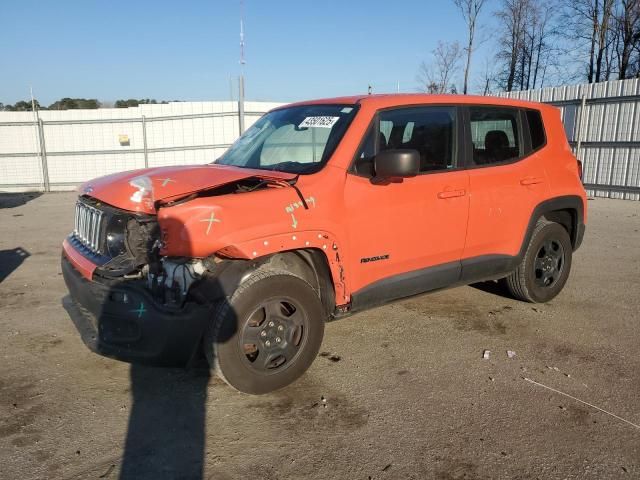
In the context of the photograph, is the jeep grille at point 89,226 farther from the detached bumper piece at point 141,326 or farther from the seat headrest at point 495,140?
the seat headrest at point 495,140

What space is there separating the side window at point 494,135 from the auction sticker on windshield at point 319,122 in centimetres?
124

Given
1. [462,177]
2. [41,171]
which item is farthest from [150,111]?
[462,177]

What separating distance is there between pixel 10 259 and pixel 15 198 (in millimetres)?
9568

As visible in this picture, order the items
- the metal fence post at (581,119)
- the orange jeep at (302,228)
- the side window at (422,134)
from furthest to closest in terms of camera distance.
A: the metal fence post at (581,119) → the side window at (422,134) → the orange jeep at (302,228)

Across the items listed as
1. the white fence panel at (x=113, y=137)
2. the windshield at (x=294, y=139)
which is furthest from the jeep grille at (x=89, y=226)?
the white fence panel at (x=113, y=137)

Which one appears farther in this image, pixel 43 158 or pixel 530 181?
pixel 43 158

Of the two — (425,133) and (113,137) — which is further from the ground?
(425,133)

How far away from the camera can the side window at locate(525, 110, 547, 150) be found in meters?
4.68

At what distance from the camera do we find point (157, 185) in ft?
10.3

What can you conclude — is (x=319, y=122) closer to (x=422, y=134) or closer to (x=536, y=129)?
(x=422, y=134)

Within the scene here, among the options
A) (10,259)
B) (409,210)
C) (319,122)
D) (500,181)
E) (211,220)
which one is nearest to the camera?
(211,220)

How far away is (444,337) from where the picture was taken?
4277 millimetres

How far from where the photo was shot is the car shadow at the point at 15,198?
1372 cm

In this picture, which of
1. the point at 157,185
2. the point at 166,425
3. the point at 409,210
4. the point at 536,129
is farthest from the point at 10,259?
the point at 536,129
